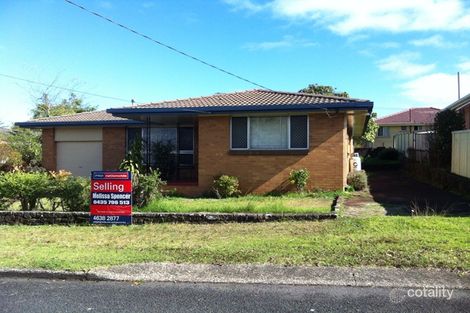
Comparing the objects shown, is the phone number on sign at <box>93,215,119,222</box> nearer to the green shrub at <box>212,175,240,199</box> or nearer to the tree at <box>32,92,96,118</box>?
the green shrub at <box>212,175,240,199</box>

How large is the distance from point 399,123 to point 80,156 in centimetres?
3705

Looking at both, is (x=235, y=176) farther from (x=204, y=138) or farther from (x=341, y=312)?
(x=341, y=312)

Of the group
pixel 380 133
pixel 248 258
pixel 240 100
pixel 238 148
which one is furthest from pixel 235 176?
pixel 380 133

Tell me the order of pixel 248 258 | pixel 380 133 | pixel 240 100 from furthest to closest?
1. pixel 380 133
2. pixel 240 100
3. pixel 248 258

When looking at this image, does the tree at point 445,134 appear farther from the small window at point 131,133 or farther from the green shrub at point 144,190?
the small window at point 131,133

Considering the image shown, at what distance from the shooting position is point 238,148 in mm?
16375

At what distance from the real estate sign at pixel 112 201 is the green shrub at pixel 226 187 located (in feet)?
16.5

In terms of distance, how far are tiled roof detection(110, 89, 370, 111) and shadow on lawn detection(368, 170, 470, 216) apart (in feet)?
10.6

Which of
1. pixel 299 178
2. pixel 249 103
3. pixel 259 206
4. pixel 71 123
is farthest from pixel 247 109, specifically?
pixel 71 123

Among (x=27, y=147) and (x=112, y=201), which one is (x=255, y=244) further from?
(x=27, y=147)

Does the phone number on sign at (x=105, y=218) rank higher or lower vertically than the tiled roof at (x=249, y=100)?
lower

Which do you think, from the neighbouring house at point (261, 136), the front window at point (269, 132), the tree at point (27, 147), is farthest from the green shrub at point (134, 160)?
the tree at point (27, 147)

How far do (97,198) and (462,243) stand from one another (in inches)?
297

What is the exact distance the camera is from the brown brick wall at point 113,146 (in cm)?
2139
